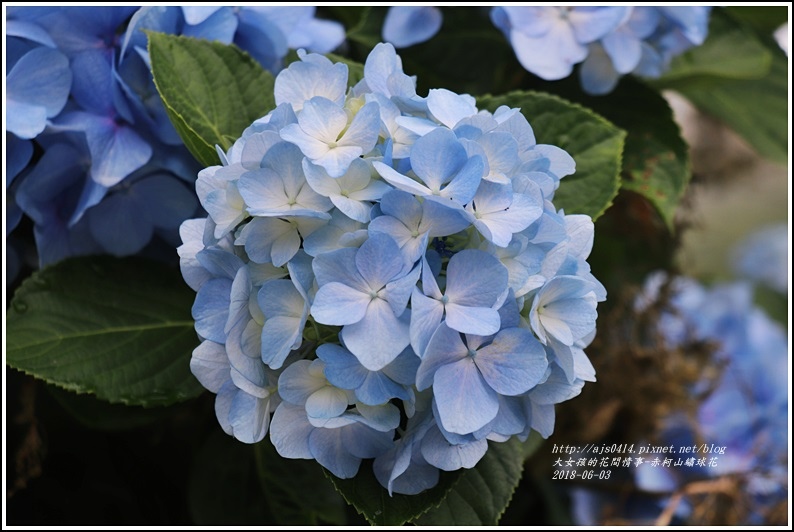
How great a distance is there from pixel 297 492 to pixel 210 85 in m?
0.29

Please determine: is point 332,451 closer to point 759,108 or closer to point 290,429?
point 290,429

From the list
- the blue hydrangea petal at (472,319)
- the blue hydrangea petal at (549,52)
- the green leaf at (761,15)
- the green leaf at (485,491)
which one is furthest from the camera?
the green leaf at (761,15)

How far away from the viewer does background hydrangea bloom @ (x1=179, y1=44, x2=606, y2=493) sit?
0.34 metres

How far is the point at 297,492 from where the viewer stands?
570mm

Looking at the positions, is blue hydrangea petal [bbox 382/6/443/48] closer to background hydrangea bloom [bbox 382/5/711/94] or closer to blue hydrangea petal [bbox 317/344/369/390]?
background hydrangea bloom [bbox 382/5/711/94]

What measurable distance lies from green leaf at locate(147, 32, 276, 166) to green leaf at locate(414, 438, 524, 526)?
227 mm

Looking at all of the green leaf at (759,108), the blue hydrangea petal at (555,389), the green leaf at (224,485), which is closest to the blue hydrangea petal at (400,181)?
the blue hydrangea petal at (555,389)

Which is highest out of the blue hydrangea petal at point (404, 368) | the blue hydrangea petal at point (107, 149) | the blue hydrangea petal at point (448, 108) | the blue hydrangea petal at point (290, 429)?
the blue hydrangea petal at point (448, 108)

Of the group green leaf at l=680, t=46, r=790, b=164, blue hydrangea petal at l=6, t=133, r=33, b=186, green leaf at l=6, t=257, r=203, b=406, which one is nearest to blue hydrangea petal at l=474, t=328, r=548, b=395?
green leaf at l=6, t=257, r=203, b=406

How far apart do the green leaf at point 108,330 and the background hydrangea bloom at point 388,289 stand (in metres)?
0.12

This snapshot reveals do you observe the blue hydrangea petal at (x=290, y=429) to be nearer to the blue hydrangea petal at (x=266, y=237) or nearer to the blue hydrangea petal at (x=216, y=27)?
the blue hydrangea petal at (x=266, y=237)

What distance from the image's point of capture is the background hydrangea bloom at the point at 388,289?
0.34m

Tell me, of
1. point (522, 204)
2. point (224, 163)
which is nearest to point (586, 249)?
point (522, 204)

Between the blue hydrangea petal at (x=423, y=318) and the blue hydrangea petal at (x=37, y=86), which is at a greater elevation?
the blue hydrangea petal at (x=423, y=318)
